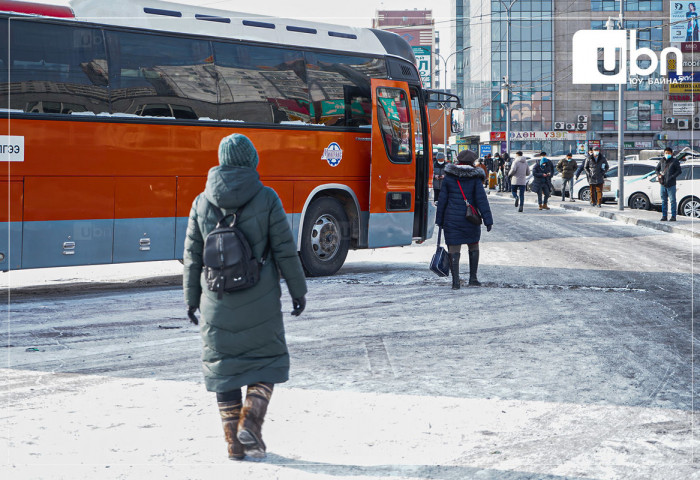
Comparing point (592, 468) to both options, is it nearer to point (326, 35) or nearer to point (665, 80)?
point (326, 35)

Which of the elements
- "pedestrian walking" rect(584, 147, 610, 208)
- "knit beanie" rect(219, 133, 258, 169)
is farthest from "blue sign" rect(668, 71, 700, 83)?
"knit beanie" rect(219, 133, 258, 169)

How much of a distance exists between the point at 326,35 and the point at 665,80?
82.3 metres

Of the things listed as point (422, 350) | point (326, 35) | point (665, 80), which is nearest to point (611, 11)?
point (665, 80)

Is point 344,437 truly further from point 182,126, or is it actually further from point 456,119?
point 456,119

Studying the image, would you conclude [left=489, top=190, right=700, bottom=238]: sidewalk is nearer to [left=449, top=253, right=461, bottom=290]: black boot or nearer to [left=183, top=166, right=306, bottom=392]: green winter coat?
[left=449, top=253, right=461, bottom=290]: black boot

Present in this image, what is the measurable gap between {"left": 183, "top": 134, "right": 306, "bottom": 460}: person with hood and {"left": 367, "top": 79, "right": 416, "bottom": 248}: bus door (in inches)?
357

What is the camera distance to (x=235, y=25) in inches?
502

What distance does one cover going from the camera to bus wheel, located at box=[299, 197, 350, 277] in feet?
44.1

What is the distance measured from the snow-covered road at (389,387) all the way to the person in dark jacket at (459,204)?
58 centimetres

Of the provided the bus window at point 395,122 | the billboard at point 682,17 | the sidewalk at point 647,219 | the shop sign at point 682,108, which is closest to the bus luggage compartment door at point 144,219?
the bus window at point 395,122

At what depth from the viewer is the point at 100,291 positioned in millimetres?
11930

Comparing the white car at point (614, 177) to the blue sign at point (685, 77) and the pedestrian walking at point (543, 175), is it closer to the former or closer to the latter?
the pedestrian walking at point (543, 175)

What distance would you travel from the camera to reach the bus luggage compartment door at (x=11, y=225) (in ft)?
33.8

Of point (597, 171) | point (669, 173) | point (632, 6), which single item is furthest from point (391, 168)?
point (632, 6)
